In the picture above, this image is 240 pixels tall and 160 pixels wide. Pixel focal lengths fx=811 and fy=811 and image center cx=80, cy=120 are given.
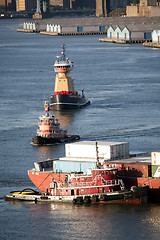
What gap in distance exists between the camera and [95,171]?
3034 centimetres

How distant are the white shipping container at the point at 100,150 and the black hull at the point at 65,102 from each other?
2397 centimetres

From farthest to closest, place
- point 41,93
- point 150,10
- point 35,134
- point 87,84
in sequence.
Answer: point 150,10
point 87,84
point 41,93
point 35,134

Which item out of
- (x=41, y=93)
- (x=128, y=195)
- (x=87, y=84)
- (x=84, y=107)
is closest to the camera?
(x=128, y=195)

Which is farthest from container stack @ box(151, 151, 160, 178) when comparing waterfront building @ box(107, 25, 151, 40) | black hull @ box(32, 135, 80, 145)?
waterfront building @ box(107, 25, 151, 40)

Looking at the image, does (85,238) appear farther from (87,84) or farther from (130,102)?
(87,84)

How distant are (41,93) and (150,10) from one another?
112 metres

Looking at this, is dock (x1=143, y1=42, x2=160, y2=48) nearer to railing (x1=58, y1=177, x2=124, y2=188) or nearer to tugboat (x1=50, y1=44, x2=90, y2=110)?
tugboat (x1=50, y1=44, x2=90, y2=110)

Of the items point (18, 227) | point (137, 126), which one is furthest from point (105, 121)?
point (18, 227)

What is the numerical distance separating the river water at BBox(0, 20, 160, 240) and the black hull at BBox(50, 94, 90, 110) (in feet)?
3.22

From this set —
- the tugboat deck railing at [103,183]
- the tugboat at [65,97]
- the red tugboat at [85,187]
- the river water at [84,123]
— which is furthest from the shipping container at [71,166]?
the tugboat at [65,97]

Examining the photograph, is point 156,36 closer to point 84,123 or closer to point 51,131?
point 84,123

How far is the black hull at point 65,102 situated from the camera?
57.3 m

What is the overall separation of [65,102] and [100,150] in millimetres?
24879

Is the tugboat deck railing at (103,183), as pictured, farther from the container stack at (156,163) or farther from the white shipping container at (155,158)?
the white shipping container at (155,158)
